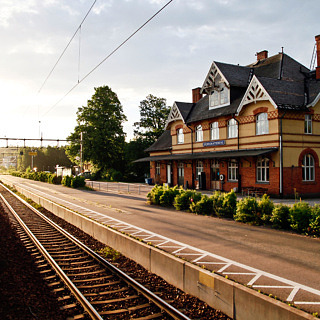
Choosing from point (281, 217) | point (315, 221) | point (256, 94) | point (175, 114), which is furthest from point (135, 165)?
point (315, 221)

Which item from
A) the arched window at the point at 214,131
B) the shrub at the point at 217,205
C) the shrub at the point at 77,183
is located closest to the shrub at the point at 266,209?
the shrub at the point at 217,205

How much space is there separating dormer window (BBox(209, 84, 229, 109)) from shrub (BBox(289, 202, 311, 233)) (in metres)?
18.2

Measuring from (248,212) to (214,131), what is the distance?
54.2 feet

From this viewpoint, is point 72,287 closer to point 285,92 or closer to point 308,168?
point 308,168

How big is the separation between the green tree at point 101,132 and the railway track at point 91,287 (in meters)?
42.6

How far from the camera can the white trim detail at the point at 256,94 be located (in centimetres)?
2270

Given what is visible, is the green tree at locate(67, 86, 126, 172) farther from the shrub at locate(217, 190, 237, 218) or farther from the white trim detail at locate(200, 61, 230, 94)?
the shrub at locate(217, 190, 237, 218)

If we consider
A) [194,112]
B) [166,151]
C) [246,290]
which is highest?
[194,112]

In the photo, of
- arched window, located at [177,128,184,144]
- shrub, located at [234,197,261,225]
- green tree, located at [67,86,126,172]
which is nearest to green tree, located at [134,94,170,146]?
green tree, located at [67,86,126,172]

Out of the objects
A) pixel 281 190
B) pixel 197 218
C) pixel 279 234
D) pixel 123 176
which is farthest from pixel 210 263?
pixel 123 176

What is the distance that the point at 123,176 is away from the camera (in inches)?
2057

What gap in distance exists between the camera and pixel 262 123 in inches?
949

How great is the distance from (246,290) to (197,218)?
9827mm

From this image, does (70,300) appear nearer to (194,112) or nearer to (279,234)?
(279,234)
